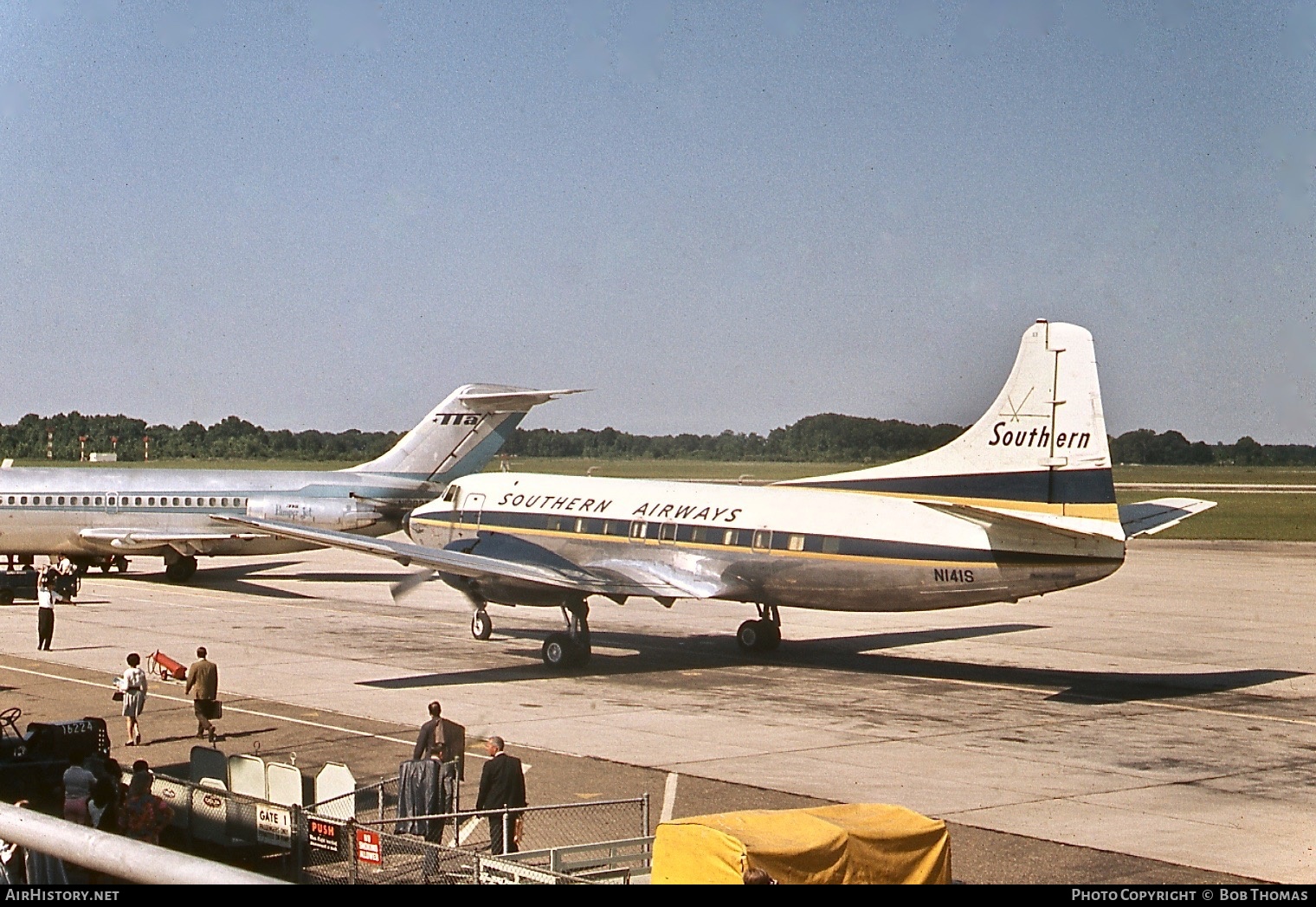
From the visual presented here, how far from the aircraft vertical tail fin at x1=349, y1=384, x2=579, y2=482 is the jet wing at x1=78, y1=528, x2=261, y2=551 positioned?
6.32 meters

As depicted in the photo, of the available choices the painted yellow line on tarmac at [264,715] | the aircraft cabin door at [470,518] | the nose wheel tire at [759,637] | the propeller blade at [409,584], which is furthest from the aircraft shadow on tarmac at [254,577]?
the propeller blade at [409,584]

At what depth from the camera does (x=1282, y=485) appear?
16238cm

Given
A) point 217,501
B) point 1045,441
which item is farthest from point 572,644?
point 217,501

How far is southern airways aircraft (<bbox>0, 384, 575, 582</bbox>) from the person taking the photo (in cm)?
5306

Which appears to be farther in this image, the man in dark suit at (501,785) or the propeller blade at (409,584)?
the propeller blade at (409,584)

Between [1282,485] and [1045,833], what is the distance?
15870 centimetres

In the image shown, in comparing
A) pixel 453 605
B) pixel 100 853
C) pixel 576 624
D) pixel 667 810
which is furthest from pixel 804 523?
pixel 100 853

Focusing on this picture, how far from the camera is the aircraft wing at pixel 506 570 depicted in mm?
31047

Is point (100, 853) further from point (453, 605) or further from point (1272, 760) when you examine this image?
point (453, 605)

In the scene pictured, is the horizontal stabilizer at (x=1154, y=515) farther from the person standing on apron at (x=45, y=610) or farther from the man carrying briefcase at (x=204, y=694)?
the person standing on apron at (x=45, y=610)

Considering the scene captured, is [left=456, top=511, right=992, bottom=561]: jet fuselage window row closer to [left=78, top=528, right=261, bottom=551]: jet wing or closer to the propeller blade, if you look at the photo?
the propeller blade

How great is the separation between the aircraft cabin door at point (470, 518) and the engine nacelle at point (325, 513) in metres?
16.1

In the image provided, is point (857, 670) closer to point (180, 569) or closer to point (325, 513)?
point (325, 513)

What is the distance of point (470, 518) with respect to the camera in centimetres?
3759
